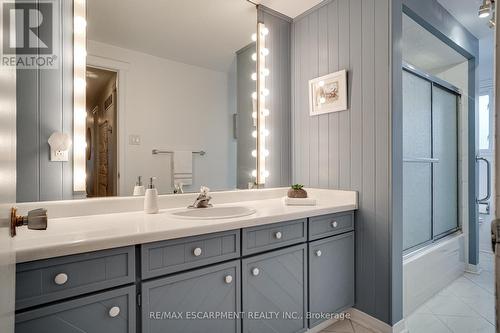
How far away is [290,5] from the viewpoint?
214 centimetres

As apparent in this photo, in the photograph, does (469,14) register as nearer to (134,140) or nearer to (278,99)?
(278,99)

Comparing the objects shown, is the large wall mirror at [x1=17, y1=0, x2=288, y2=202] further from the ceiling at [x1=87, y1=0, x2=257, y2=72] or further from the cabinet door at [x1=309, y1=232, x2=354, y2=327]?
the cabinet door at [x1=309, y1=232, x2=354, y2=327]

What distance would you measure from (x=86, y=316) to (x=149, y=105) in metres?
1.14

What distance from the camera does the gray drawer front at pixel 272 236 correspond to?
1343mm

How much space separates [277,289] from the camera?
1.45 m

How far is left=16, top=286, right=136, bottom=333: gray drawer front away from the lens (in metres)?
0.84

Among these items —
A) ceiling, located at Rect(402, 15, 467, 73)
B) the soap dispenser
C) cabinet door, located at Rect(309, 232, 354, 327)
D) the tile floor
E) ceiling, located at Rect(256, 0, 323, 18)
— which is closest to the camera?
the soap dispenser

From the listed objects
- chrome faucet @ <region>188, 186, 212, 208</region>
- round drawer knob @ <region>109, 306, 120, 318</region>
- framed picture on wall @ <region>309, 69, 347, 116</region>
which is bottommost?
round drawer knob @ <region>109, 306, 120, 318</region>

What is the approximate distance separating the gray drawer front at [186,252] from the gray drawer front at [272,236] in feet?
0.22

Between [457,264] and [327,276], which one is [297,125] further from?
[457,264]

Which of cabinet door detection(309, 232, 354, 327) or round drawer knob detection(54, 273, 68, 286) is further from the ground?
round drawer knob detection(54, 273, 68, 286)

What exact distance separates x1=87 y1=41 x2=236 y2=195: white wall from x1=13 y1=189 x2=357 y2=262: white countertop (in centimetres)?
24

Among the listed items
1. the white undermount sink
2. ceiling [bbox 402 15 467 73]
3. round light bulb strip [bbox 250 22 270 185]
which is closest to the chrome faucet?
the white undermount sink

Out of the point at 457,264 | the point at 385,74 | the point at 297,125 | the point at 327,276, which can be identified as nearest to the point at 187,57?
the point at 297,125
